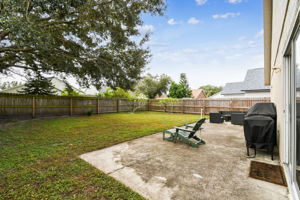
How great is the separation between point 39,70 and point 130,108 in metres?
9.11

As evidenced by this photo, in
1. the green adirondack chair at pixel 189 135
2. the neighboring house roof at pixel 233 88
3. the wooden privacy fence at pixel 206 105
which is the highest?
the neighboring house roof at pixel 233 88

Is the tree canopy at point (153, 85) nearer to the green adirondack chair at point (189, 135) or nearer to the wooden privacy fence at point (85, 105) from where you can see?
the wooden privacy fence at point (85, 105)

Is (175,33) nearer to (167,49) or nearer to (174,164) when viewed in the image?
(167,49)

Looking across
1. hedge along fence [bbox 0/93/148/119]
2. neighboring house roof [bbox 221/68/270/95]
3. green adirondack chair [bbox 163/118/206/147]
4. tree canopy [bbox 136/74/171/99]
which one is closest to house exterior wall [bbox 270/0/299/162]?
green adirondack chair [bbox 163/118/206/147]

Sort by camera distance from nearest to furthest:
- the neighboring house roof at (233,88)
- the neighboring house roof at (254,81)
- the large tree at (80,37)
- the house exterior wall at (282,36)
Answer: the house exterior wall at (282,36)
the large tree at (80,37)
the neighboring house roof at (254,81)
the neighboring house roof at (233,88)

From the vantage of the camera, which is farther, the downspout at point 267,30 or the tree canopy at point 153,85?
the tree canopy at point 153,85

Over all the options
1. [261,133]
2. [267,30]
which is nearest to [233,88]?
[267,30]

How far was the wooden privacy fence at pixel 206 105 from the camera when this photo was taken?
10522 millimetres

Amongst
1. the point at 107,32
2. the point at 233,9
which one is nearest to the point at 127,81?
the point at 107,32

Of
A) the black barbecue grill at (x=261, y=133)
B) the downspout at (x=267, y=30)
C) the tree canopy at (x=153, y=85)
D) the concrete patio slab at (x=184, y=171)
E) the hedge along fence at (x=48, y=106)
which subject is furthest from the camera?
the tree canopy at (x=153, y=85)

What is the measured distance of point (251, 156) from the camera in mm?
3092

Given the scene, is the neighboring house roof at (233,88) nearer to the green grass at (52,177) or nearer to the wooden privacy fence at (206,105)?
the wooden privacy fence at (206,105)

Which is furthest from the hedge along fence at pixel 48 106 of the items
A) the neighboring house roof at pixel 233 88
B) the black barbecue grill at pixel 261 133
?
the neighboring house roof at pixel 233 88

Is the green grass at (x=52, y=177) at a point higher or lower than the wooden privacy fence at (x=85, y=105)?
lower
